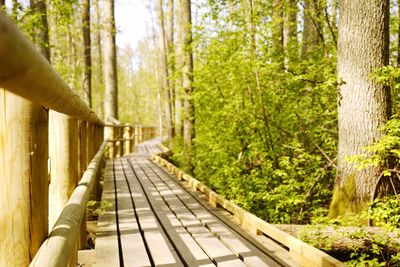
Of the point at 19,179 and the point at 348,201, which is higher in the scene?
→ the point at 19,179

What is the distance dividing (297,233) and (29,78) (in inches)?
158

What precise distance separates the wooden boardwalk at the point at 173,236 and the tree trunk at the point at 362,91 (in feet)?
5.38

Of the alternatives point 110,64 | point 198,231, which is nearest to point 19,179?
point 198,231

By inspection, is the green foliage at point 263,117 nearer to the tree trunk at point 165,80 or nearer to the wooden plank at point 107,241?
the wooden plank at point 107,241

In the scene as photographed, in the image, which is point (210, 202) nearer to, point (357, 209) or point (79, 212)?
point (357, 209)

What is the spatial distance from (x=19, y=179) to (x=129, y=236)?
8.34 ft

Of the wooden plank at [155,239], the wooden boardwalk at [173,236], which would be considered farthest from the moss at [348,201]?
the wooden plank at [155,239]

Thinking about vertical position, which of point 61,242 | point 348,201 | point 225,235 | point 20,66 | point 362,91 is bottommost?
point 225,235

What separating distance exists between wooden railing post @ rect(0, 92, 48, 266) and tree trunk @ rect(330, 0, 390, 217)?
13.0 feet

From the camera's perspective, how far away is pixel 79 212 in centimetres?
209

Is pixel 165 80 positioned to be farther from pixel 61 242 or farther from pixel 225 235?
pixel 61 242

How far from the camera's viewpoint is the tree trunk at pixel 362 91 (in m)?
4.64

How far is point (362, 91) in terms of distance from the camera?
4680 millimetres

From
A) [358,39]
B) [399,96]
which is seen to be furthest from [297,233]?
[399,96]
